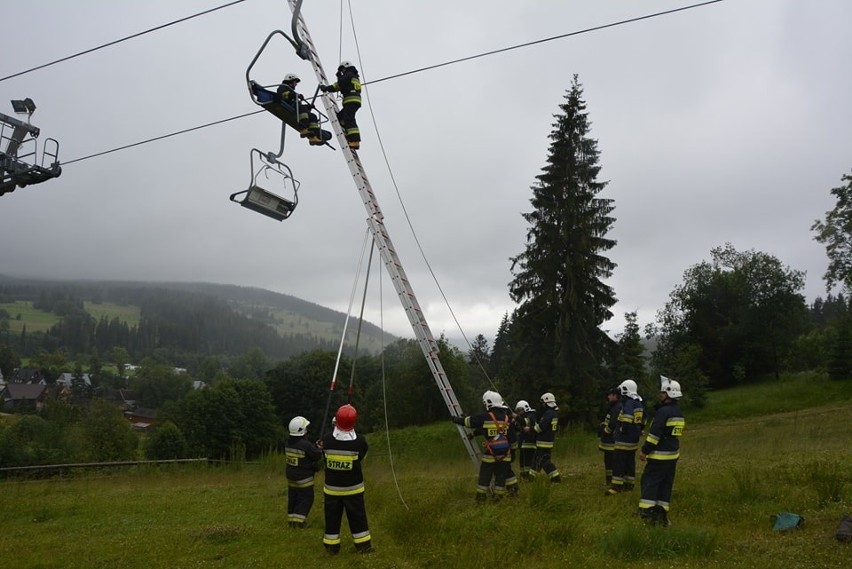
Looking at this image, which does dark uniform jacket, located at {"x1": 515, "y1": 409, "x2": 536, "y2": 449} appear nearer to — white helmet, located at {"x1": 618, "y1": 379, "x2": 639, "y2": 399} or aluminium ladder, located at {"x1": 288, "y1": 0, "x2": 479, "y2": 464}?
white helmet, located at {"x1": 618, "y1": 379, "x2": 639, "y2": 399}

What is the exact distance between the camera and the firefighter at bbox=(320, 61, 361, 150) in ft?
32.2

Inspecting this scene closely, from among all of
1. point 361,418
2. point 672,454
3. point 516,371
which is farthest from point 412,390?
point 672,454

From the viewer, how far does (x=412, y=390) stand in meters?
59.5

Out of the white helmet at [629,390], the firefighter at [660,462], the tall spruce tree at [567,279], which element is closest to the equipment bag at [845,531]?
the firefighter at [660,462]

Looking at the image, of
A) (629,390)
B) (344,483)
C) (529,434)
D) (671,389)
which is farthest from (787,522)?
(344,483)

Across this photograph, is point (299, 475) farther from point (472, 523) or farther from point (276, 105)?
point (276, 105)

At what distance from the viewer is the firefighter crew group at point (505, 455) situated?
7848mm

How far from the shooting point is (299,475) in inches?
391

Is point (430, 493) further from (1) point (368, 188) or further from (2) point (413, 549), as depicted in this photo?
(1) point (368, 188)

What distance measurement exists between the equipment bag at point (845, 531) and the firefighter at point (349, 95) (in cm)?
899

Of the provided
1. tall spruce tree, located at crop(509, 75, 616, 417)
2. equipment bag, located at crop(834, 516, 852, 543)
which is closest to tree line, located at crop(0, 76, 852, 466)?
tall spruce tree, located at crop(509, 75, 616, 417)

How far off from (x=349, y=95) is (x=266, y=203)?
237 centimetres

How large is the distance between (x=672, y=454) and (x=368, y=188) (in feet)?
21.5

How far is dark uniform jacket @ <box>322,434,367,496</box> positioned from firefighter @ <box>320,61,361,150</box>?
517 cm
